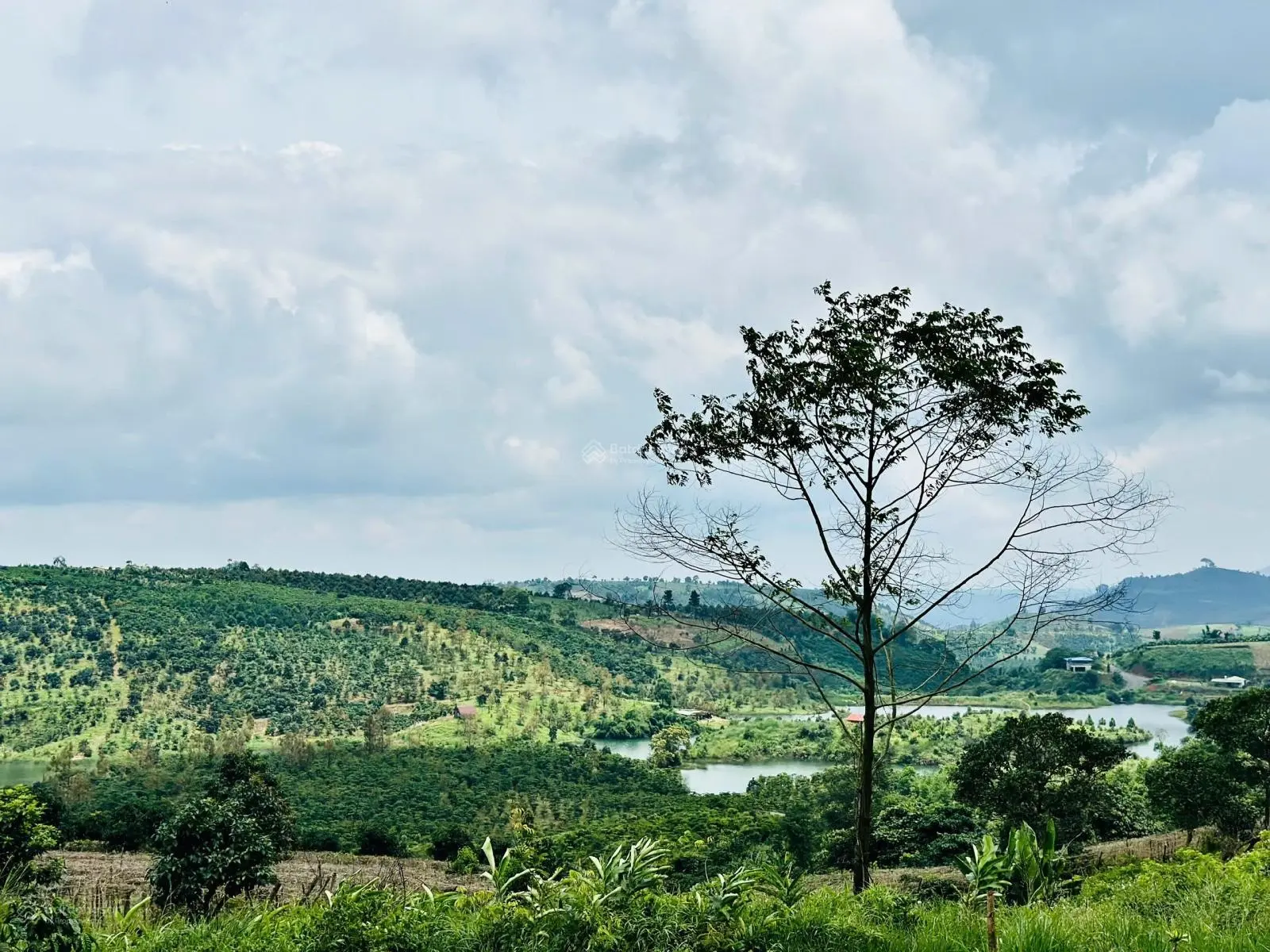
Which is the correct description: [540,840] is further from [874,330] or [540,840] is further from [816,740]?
[816,740]

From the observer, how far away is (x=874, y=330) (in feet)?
29.2

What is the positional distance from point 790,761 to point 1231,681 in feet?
140

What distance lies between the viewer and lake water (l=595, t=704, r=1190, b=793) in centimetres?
4919

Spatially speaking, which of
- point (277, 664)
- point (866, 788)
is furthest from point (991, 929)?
point (277, 664)

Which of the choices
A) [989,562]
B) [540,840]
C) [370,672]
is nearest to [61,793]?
[540,840]

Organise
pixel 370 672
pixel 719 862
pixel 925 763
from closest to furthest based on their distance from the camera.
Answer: pixel 719 862 < pixel 925 763 < pixel 370 672

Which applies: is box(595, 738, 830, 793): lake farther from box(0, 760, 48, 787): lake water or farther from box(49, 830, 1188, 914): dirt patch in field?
box(0, 760, 48, 787): lake water

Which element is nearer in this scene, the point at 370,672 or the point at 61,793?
the point at 61,793

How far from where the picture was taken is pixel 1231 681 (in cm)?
7681

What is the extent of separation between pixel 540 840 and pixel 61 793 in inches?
747

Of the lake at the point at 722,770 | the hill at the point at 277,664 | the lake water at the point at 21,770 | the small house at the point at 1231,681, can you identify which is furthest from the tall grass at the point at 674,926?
the small house at the point at 1231,681

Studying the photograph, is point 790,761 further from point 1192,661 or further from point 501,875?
point 501,875

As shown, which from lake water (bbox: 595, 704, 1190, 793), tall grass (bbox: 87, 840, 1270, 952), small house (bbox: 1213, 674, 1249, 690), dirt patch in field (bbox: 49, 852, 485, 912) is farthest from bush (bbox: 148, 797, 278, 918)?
small house (bbox: 1213, 674, 1249, 690)

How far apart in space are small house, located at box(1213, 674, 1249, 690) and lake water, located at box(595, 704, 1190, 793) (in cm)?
582
